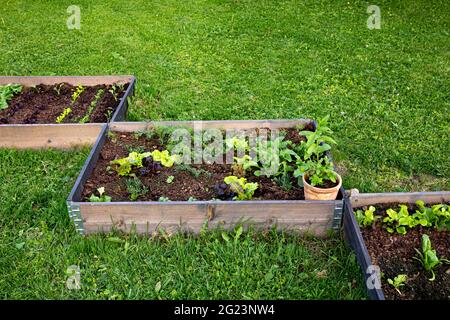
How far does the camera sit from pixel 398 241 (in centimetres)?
302

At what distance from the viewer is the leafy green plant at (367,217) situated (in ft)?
10.0

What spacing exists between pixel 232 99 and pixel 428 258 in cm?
295

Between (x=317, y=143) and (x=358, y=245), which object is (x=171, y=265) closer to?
(x=358, y=245)

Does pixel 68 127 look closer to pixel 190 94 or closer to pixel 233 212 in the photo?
pixel 190 94

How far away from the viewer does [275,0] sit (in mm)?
8789

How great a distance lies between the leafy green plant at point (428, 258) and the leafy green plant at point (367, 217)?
0.34 meters

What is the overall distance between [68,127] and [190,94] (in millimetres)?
1596

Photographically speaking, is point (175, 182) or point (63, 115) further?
point (63, 115)

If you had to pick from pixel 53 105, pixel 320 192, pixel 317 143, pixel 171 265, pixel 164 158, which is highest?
pixel 317 143

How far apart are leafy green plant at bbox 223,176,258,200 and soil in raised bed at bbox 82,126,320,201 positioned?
10cm

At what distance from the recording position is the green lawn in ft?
9.68

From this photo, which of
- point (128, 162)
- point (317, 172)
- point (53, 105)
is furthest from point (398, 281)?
point (53, 105)

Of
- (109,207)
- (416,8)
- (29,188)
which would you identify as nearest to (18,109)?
(29,188)

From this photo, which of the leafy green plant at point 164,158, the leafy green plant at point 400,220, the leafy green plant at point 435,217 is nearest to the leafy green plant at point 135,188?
the leafy green plant at point 164,158
